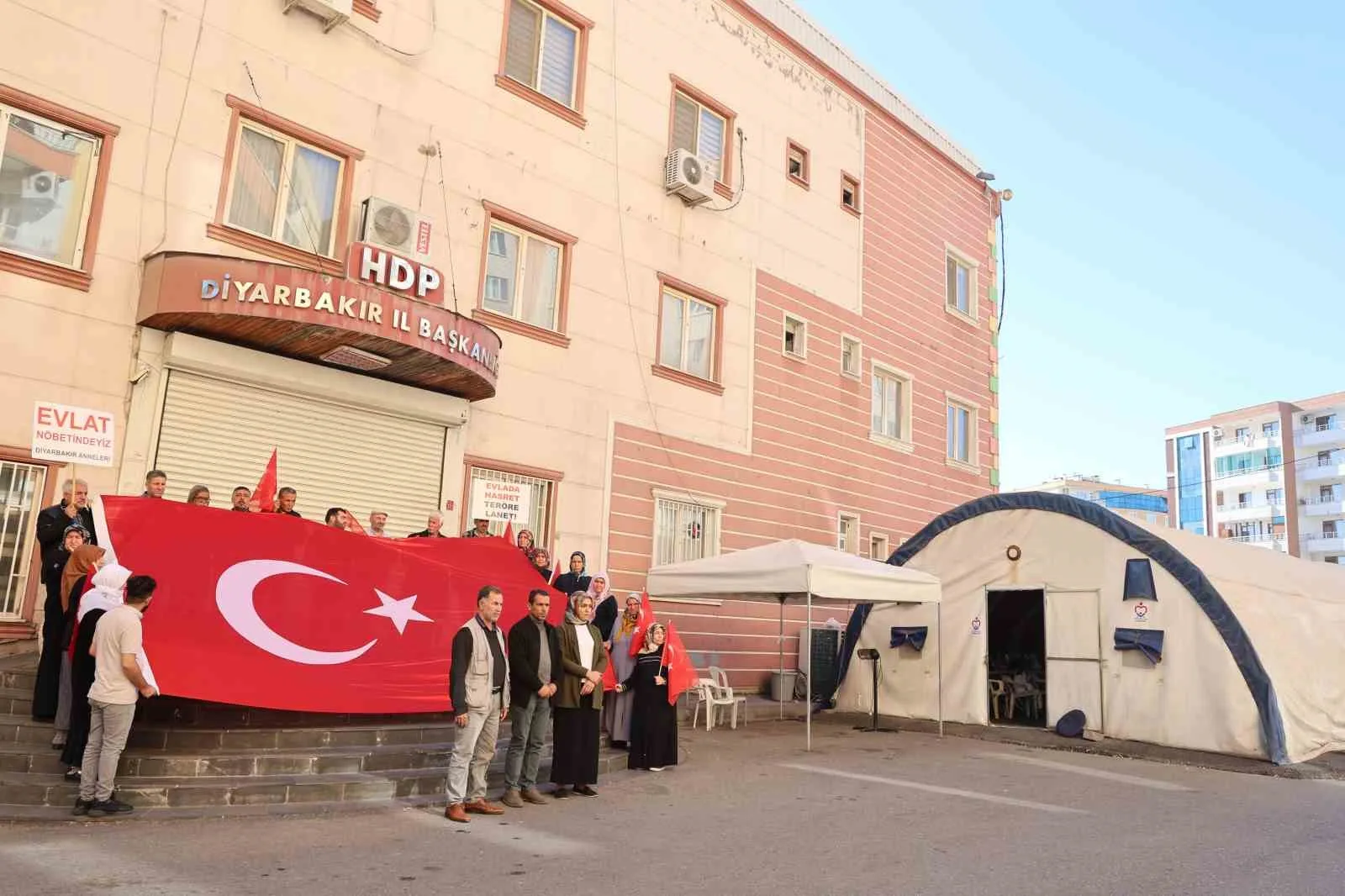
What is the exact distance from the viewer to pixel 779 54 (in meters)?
20.5

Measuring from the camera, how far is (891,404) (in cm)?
2267

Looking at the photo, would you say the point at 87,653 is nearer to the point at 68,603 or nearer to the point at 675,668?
the point at 68,603

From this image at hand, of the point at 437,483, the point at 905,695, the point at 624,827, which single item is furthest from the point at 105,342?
the point at 905,695

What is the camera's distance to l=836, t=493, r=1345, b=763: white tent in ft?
43.8

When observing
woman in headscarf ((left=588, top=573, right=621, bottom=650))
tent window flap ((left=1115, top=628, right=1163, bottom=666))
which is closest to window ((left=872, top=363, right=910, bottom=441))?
tent window flap ((left=1115, top=628, right=1163, bottom=666))

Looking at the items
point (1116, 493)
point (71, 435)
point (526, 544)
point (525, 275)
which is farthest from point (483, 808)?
point (1116, 493)

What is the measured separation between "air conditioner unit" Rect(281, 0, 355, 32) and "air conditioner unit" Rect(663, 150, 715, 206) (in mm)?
5944

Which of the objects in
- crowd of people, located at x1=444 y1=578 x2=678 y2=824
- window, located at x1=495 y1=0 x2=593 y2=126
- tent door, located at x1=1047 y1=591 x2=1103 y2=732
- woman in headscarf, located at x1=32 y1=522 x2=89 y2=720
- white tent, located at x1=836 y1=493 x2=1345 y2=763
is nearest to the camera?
crowd of people, located at x1=444 y1=578 x2=678 y2=824

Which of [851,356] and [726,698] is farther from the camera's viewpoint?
[851,356]

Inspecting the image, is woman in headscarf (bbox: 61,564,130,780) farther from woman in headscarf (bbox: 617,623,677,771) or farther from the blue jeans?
woman in headscarf (bbox: 617,623,677,771)

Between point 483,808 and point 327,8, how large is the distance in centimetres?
974

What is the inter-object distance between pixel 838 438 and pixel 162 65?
13513 millimetres

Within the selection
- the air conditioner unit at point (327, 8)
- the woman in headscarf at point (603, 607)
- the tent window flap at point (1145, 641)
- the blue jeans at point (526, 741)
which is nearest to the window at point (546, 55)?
the air conditioner unit at point (327, 8)

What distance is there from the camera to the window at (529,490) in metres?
13.9
